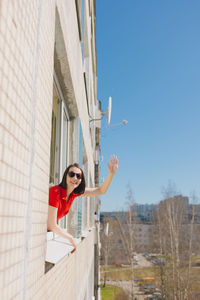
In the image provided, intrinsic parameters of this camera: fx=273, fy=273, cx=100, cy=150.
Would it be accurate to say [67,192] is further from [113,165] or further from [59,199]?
[113,165]

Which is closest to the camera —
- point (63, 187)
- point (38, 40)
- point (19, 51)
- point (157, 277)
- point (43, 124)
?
point (19, 51)

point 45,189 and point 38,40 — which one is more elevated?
point 38,40

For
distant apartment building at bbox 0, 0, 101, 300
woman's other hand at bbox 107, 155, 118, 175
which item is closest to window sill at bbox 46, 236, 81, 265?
distant apartment building at bbox 0, 0, 101, 300

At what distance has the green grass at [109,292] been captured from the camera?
29.5 meters

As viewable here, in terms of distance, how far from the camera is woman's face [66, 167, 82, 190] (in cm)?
283

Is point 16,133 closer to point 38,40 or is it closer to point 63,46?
point 38,40

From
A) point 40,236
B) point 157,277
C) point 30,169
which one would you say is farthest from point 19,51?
point 157,277

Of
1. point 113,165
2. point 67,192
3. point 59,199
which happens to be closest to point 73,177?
point 67,192

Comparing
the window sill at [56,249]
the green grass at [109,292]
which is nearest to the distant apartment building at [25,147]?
the window sill at [56,249]

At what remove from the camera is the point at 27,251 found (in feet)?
4.47

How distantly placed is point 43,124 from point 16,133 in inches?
23.7

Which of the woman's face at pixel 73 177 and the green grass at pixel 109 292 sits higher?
the woman's face at pixel 73 177

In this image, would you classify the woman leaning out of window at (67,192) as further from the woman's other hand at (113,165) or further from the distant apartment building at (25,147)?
the distant apartment building at (25,147)

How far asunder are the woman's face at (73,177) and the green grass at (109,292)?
29.7 m
